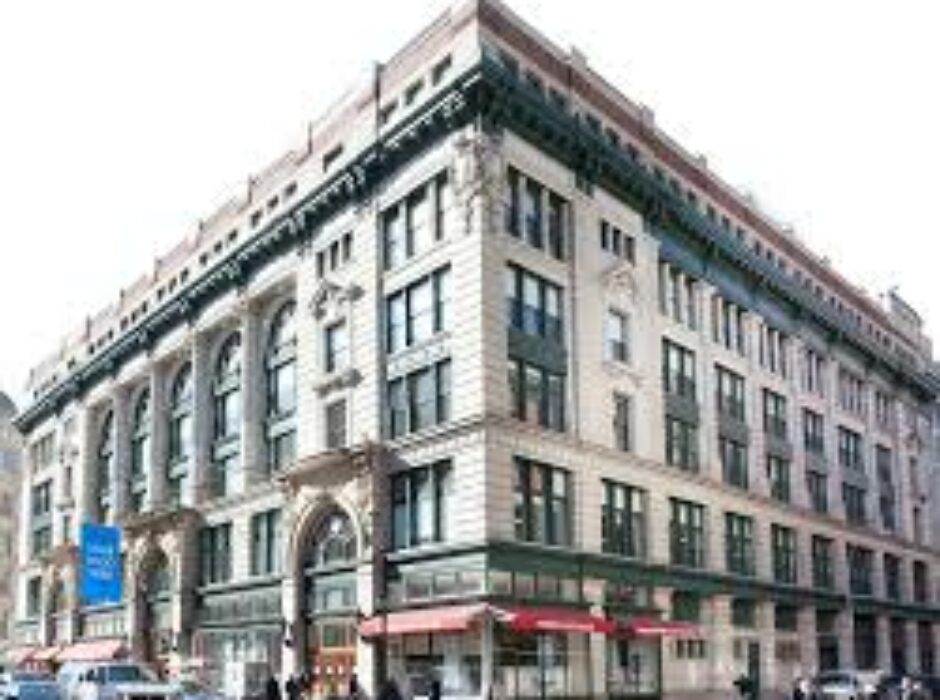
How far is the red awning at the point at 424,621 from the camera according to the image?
4169 cm

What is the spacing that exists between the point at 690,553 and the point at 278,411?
20.3 meters

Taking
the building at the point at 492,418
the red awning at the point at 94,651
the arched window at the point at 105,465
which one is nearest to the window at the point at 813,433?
the building at the point at 492,418

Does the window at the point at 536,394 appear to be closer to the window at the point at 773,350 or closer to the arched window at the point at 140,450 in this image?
the window at the point at 773,350

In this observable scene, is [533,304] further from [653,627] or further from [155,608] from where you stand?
[155,608]

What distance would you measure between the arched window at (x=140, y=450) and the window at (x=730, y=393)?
33.0m

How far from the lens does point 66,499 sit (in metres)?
85.4

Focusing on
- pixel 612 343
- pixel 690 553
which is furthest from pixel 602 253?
pixel 690 553

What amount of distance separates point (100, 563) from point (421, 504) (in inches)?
920

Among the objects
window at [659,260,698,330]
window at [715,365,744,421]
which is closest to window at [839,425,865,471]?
window at [715,365,744,421]

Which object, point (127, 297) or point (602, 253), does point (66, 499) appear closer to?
point (127, 297)

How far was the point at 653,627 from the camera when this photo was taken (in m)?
48.2

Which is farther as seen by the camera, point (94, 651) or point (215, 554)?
point (94, 651)

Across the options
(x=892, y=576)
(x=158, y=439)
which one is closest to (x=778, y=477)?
(x=892, y=576)

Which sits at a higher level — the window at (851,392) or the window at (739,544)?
the window at (851,392)
